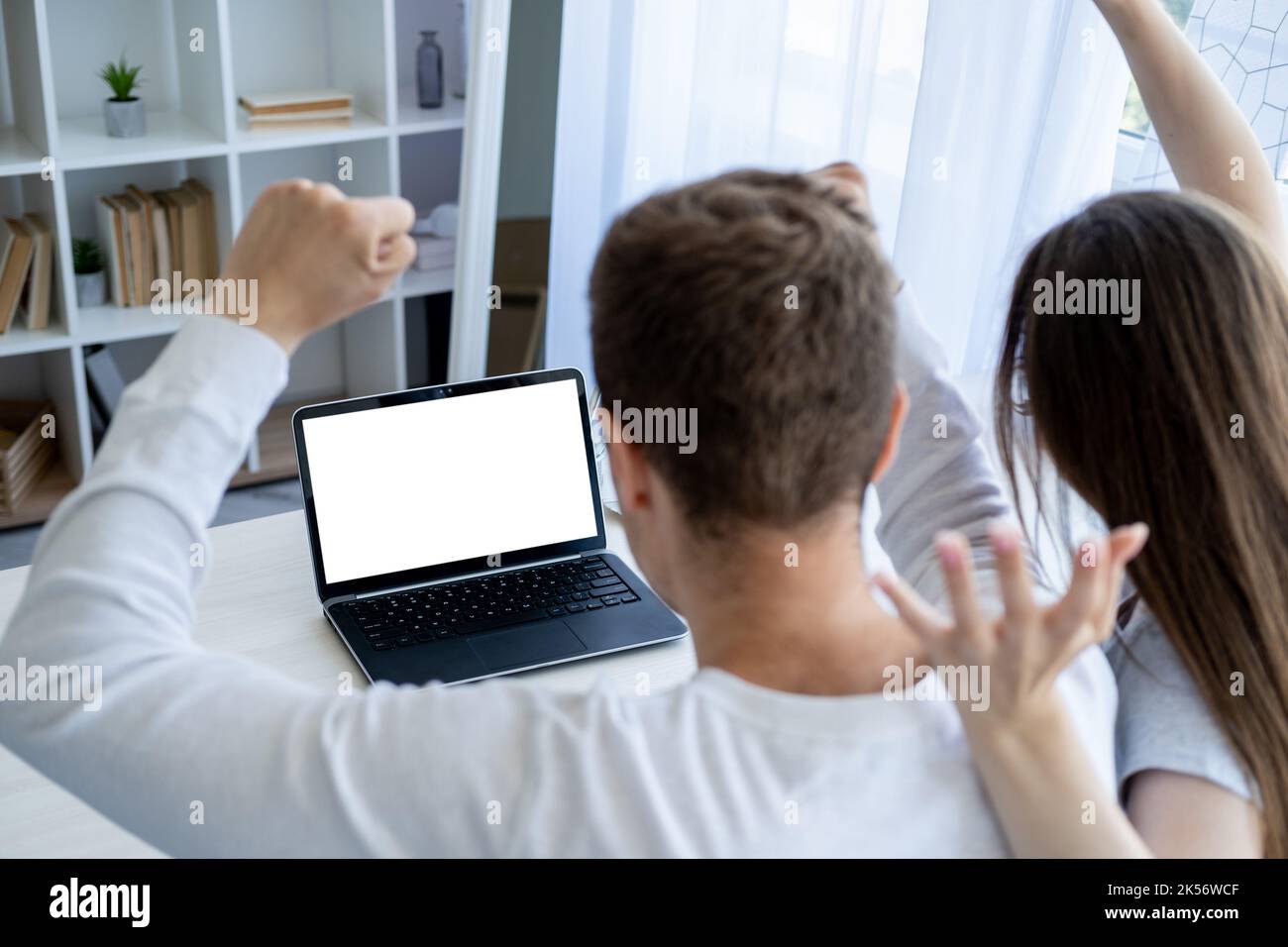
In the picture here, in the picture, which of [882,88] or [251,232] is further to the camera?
[882,88]

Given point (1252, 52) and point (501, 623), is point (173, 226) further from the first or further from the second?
point (1252, 52)

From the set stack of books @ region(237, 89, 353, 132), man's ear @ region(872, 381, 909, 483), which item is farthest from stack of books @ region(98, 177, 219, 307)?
man's ear @ region(872, 381, 909, 483)

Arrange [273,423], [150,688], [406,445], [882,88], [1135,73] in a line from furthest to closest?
[273,423]
[882,88]
[406,445]
[1135,73]
[150,688]

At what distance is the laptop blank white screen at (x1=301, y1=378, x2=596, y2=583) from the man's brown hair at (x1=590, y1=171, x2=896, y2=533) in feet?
2.51

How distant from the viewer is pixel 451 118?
3.42m

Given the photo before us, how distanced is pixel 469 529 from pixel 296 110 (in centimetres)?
206

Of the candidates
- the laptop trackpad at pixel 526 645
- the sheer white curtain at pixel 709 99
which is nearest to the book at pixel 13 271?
the sheer white curtain at pixel 709 99

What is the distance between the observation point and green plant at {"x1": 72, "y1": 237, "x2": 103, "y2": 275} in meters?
3.21

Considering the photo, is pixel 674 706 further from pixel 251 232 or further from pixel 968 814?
pixel 251 232

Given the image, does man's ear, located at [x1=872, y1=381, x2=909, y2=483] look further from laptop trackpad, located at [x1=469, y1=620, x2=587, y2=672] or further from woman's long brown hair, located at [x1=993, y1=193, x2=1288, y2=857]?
laptop trackpad, located at [x1=469, y1=620, x2=587, y2=672]

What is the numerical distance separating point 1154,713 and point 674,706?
420 mm

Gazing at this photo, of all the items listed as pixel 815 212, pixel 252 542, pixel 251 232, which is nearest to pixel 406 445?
pixel 252 542

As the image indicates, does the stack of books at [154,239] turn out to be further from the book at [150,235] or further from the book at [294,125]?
the book at [294,125]

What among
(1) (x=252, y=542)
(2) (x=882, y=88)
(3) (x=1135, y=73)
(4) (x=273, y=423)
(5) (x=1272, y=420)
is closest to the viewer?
A: (5) (x=1272, y=420)
